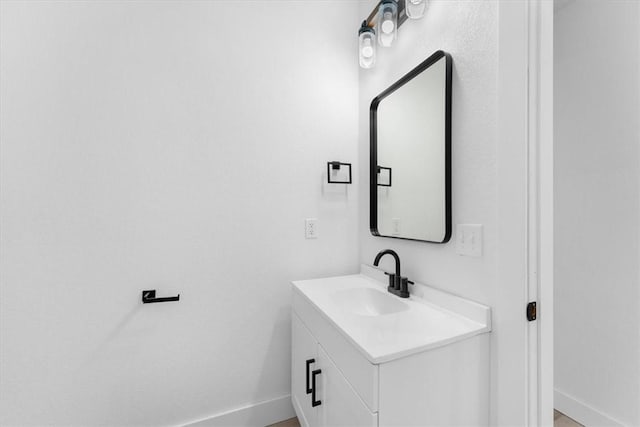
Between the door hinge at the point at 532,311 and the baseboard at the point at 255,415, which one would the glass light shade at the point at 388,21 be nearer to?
the door hinge at the point at 532,311

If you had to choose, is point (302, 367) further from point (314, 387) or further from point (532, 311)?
point (532, 311)

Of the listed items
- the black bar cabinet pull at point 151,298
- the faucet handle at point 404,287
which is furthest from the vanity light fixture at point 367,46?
the black bar cabinet pull at point 151,298

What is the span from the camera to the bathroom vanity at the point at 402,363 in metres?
0.77

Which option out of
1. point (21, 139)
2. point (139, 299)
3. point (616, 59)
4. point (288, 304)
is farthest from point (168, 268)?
point (616, 59)

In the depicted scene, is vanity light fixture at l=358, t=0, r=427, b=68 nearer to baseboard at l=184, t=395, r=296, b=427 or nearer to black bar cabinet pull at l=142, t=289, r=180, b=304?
black bar cabinet pull at l=142, t=289, r=180, b=304

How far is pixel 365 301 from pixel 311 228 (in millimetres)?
508

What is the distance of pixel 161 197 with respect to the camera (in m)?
1.33

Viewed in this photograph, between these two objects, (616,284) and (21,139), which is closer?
(21,139)

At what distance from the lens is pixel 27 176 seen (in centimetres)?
114

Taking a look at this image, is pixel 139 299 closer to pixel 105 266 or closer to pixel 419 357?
pixel 105 266

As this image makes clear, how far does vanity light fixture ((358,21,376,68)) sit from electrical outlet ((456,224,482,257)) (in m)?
1.06

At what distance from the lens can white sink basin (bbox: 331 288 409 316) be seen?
4.21 ft

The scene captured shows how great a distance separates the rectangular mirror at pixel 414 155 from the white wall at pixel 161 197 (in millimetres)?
241

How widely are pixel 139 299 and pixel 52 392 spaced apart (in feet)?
1.58
